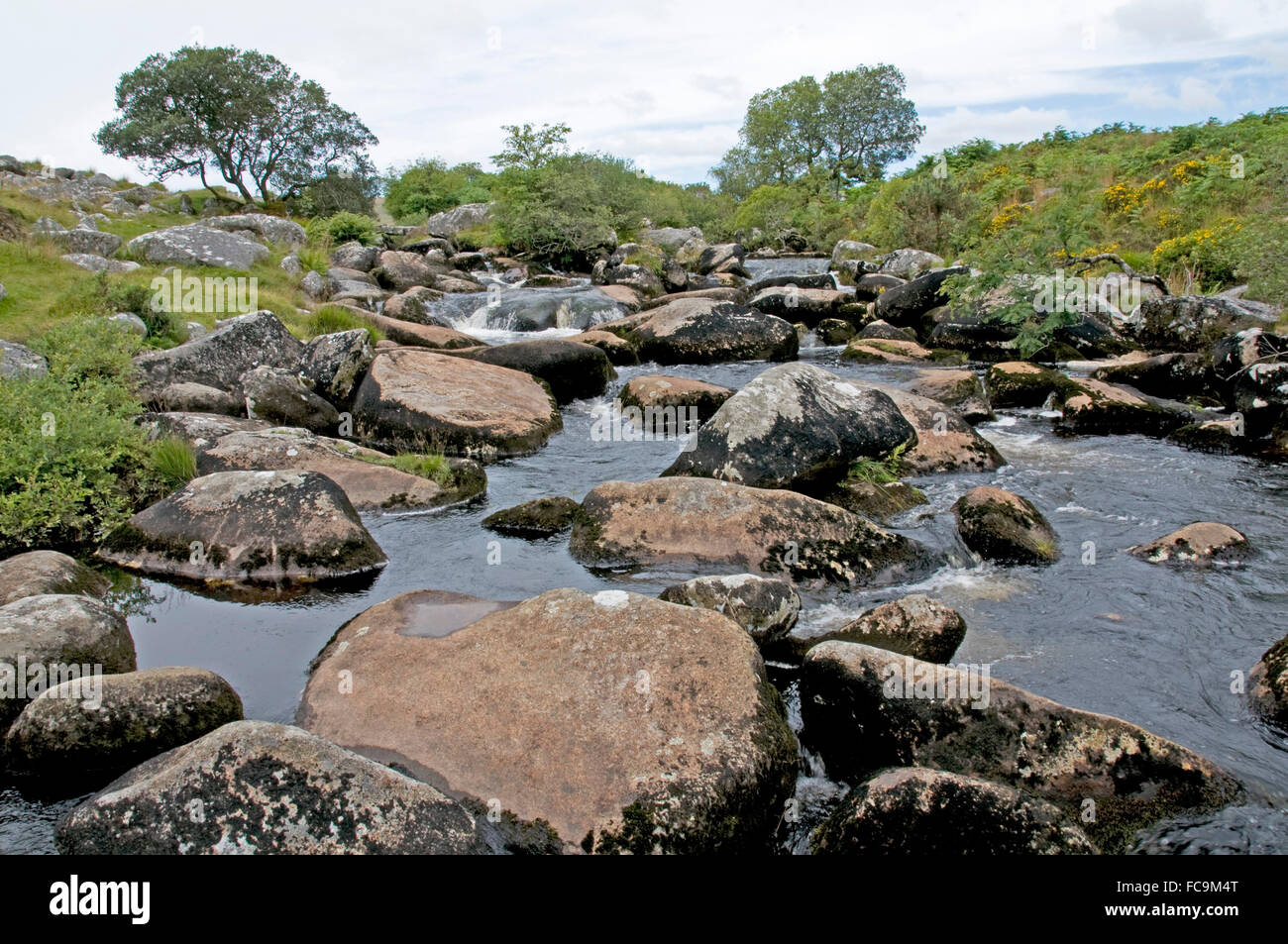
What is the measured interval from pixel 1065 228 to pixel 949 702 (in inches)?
623

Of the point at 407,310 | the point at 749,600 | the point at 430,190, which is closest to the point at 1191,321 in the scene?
the point at 749,600

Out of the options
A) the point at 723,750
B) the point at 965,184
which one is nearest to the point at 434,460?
the point at 723,750

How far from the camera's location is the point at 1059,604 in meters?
7.05

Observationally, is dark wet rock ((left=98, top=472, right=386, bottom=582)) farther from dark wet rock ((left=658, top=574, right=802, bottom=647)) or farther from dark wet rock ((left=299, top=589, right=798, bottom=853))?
dark wet rock ((left=658, top=574, right=802, bottom=647))

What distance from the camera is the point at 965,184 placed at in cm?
3694

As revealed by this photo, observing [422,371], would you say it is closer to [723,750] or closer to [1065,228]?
[723,750]

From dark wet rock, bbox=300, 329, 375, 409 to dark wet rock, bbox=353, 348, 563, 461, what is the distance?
498mm

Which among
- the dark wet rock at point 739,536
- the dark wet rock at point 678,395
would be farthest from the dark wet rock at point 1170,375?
the dark wet rock at point 739,536

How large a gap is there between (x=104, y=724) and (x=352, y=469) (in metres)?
5.34

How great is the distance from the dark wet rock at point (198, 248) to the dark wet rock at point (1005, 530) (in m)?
19.1

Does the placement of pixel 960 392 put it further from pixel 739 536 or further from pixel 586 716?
pixel 586 716

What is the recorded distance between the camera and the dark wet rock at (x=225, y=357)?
12648mm

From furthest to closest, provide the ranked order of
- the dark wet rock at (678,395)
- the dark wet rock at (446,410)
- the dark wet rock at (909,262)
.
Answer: the dark wet rock at (909,262), the dark wet rock at (678,395), the dark wet rock at (446,410)

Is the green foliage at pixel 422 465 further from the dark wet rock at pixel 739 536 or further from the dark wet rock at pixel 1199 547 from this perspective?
the dark wet rock at pixel 1199 547
